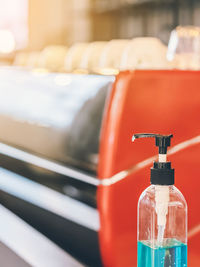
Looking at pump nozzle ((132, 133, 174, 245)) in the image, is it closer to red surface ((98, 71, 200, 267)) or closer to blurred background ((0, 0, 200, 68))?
red surface ((98, 71, 200, 267))

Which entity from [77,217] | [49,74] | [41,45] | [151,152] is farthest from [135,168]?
[41,45]

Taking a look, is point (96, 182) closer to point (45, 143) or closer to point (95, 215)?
point (95, 215)

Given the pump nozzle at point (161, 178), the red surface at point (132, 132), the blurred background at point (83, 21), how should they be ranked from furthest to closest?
the blurred background at point (83, 21)
the red surface at point (132, 132)
the pump nozzle at point (161, 178)

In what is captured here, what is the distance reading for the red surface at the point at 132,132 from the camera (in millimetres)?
860

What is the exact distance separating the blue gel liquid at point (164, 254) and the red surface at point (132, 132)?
9 cm

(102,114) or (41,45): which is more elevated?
(41,45)

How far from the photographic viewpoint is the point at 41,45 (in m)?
7.34

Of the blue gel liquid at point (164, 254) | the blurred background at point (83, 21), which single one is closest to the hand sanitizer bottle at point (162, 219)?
the blue gel liquid at point (164, 254)

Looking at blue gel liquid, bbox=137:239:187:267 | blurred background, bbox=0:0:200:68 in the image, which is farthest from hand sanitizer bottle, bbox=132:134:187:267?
blurred background, bbox=0:0:200:68

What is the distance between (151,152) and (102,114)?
0.13 m

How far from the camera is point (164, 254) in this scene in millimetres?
783

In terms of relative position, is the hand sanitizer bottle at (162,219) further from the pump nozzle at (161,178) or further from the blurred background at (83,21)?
the blurred background at (83,21)

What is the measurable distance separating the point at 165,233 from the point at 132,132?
19cm

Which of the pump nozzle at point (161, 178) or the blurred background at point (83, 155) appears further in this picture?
the blurred background at point (83, 155)
